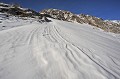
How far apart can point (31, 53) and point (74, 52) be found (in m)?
1.44

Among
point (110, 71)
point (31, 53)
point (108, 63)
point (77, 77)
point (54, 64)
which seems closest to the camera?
point (77, 77)

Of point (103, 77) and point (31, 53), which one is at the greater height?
point (103, 77)

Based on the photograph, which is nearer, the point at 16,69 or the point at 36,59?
the point at 16,69

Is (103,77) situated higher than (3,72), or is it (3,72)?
(103,77)

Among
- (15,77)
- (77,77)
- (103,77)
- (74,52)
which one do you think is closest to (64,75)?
(77,77)

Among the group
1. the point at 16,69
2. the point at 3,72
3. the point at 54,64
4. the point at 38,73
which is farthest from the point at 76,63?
the point at 3,72

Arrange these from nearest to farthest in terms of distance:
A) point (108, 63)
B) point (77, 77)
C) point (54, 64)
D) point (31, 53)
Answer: point (77, 77) < point (54, 64) < point (108, 63) < point (31, 53)

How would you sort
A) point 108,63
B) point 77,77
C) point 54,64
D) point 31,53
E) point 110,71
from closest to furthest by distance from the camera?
point 77,77 → point 110,71 → point 54,64 → point 108,63 → point 31,53

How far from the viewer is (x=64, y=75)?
3.28 m

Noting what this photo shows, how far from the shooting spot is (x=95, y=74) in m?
3.37

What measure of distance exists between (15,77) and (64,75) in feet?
3.53

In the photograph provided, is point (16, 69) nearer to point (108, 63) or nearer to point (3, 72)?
point (3, 72)

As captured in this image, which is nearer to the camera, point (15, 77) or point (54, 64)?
point (15, 77)

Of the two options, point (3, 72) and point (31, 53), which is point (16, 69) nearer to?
point (3, 72)
